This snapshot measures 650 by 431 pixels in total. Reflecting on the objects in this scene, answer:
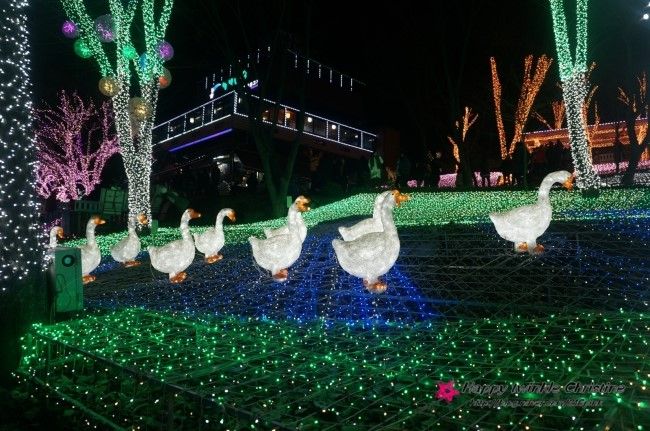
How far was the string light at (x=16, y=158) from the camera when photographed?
219 inches

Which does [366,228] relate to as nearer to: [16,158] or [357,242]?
[357,242]

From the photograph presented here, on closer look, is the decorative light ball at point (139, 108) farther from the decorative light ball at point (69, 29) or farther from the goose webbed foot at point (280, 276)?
the goose webbed foot at point (280, 276)

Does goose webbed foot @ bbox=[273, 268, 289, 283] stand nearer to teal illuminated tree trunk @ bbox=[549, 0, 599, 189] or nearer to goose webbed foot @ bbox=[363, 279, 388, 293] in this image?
goose webbed foot @ bbox=[363, 279, 388, 293]

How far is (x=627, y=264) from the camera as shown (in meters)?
4.78

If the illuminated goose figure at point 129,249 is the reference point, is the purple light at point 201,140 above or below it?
above

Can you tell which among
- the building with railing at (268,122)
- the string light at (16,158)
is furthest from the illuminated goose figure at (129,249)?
the building with railing at (268,122)

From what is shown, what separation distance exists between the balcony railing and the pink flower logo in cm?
2445

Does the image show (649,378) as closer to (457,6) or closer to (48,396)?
(48,396)

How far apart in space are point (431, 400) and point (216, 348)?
6.33 feet

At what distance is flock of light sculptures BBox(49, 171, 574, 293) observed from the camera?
4582 millimetres

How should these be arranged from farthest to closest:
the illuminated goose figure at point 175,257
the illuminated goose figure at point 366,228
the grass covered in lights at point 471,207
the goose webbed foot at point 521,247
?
the illuminated goose figure at point 175,257 < the grass covered in lights at point 471,207 < the illuminated goose figure at point 366,228 < the goose webbed foot at point 521,247

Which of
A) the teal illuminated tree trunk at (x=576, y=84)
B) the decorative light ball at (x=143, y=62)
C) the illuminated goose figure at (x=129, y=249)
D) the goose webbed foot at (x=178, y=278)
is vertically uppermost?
the decorative light ball at (x=143, y=62)

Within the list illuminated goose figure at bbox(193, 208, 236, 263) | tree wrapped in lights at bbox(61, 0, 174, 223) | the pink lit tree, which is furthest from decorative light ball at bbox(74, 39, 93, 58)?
the pink lit tree

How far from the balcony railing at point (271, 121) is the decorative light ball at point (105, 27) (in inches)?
→ 604
